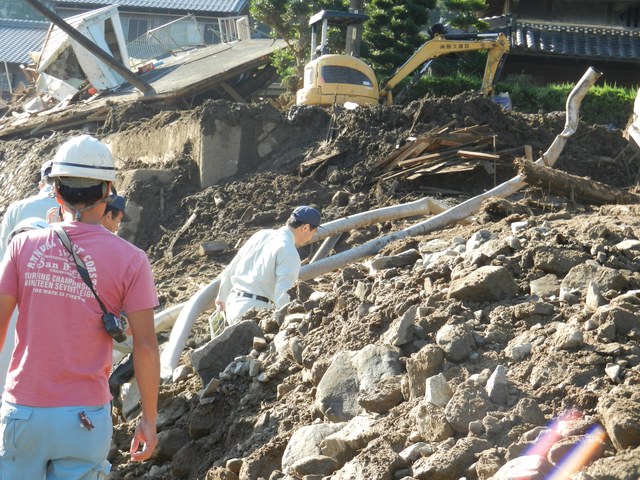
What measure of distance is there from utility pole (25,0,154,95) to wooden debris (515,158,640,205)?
36.5ft

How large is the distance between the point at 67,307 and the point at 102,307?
0.42 ft

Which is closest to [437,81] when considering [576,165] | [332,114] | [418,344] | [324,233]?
[332,114]

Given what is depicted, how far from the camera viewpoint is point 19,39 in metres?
44.3

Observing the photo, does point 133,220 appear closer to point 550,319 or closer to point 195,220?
point 195,220

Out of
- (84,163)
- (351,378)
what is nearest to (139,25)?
(351,378)

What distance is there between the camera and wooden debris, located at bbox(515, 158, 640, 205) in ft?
34.8

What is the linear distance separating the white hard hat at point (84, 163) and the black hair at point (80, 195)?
0.03 metres

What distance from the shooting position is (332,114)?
15375mm

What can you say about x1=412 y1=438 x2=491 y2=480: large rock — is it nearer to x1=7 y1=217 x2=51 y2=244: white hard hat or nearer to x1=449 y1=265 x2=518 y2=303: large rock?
x1=449 y1=265 x2=518 y2=303: large rock

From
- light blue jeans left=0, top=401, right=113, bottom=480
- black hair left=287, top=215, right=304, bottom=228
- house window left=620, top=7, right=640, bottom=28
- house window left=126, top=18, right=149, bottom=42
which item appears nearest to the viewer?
light blue jeans left=0, top=401, right=113, bottom=480

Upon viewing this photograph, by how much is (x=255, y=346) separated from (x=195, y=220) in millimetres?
8627

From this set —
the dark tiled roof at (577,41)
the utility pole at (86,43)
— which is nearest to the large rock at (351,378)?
the utility pole at (86,43)

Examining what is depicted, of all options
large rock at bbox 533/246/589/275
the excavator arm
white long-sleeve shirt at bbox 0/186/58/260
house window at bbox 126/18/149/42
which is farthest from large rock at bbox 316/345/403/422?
house window at bbox 126/18/149/42

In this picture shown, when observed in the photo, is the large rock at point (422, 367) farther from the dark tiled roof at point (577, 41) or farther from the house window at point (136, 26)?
the house window at point (136, 26)
